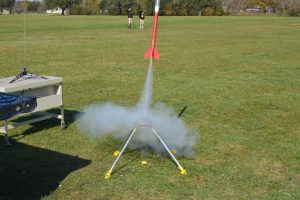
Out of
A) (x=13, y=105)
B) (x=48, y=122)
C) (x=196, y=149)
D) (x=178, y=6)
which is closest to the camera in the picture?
(x=13, y=105)

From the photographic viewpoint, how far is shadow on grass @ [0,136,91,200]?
18.4 ft

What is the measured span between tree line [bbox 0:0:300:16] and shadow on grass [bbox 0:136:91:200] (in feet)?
281

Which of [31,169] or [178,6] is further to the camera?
[178,6]

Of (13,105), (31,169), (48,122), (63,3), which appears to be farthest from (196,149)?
(63,3)

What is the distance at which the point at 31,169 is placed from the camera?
6336 millimetres

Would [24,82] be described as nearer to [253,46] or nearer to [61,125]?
[61,125]

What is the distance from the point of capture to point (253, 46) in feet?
85.9

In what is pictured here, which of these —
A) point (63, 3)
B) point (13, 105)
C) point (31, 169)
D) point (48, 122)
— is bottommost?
point (31, 169)

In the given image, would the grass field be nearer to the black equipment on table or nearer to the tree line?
the black equipment on table

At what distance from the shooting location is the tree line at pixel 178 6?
10064 centimetres

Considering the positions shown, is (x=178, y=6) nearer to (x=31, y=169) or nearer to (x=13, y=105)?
(x=31, y=169)

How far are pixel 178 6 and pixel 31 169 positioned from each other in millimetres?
99766

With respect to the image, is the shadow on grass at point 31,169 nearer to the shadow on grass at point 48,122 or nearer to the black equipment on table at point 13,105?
the shadow on grass at point 48,122

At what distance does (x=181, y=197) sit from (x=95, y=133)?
3008 mm
